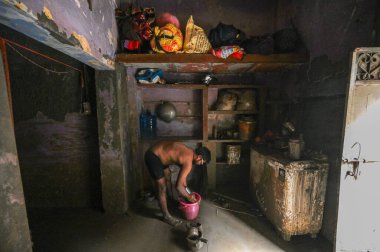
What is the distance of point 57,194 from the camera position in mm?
3256

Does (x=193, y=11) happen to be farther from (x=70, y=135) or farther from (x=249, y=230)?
(x=249, y=230)

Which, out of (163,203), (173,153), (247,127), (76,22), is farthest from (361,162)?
(76,22)

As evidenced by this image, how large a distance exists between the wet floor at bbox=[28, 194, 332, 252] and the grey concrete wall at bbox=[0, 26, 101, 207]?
0.32m

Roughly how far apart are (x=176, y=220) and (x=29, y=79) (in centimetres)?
319

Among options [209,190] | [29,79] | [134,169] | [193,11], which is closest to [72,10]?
[29,79]

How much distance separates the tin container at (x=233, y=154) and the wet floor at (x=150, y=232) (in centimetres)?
85

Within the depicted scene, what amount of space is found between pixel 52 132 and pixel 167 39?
242cm

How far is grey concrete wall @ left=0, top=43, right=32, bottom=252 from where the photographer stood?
1049mm

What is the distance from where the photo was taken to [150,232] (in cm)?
272

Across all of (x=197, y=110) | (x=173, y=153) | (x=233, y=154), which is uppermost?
(x=197, y=110)

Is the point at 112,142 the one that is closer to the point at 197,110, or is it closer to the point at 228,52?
the point at 197,110

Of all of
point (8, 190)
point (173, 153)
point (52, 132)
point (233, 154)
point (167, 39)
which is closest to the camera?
point (8, 190)

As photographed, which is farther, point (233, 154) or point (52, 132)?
point (233, 154)

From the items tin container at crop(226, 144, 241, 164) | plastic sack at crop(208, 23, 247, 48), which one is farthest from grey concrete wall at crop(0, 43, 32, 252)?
tin container at crop(226, 144, 241, 164)
